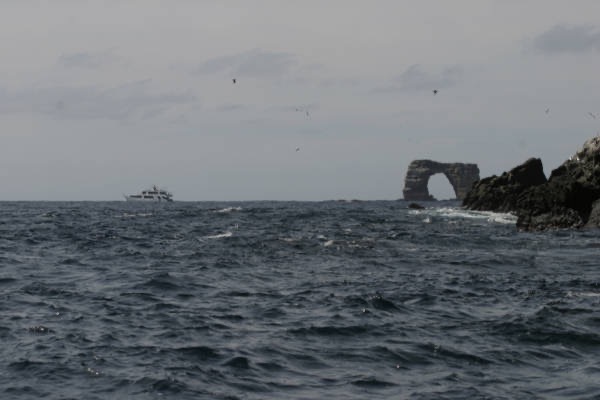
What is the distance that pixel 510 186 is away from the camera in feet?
266

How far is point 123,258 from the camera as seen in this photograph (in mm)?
30016

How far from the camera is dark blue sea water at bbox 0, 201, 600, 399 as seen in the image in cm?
1162

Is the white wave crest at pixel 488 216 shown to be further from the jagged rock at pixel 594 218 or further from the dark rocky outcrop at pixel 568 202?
the jagged rock at pixel 594 218

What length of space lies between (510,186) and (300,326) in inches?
2732

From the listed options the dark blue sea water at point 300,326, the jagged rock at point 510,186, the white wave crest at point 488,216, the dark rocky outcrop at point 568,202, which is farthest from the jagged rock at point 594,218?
the jagged rock at point 510,186

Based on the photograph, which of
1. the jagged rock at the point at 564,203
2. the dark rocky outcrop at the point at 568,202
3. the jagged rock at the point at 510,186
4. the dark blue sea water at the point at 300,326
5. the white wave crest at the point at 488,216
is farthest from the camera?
the jagged rock at the point at 510,186

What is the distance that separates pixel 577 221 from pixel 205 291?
31.6m

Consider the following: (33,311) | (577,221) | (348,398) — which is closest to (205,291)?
(33,311)

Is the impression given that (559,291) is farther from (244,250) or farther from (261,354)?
(244,250)

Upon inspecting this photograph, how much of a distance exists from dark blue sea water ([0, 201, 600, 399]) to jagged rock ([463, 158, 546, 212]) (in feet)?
162

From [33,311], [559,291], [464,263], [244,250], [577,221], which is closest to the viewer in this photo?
[33,311]

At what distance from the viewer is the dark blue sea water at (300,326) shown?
457 inches

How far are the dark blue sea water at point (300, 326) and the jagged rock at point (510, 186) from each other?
1950 inches

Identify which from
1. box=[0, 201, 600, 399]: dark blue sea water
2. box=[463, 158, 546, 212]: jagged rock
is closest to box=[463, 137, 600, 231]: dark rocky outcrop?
box=[0, 201, 600, 399]: dark blue sea water
